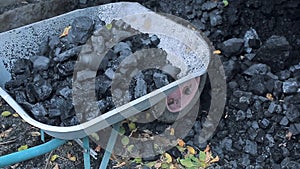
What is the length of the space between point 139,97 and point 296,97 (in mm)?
900

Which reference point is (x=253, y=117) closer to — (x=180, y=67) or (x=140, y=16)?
(x=180, y=67)

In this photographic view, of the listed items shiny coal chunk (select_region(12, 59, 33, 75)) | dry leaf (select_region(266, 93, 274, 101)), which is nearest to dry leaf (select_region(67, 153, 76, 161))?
shiny coal chunk (select_region(12, 59, 33, 75))

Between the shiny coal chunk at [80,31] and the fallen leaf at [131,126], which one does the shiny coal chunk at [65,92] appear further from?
the fallen leaf at [131,126]

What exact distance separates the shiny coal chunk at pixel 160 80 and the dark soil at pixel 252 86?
1.57 ft

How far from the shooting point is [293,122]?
7.68ft

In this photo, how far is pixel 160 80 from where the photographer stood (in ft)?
6.66

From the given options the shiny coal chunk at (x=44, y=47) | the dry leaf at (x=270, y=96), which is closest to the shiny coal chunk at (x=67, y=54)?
the shiny coal chunk at (x=44, y=47)

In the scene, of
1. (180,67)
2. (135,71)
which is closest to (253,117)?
(180,67)

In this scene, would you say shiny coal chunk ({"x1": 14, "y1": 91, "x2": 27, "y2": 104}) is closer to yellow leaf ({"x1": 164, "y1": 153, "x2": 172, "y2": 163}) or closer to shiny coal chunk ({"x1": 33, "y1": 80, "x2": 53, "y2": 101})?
shiny coal chunk ({"x1": 33, "y1": 80, "x2": 53, "y2": 101})

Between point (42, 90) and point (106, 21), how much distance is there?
1.97ft

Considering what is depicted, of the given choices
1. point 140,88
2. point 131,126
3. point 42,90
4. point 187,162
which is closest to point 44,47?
point 42,90

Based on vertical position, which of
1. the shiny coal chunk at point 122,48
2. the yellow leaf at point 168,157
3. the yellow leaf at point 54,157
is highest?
the shiny coal chunk at point 122,48

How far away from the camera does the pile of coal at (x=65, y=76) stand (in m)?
1.88

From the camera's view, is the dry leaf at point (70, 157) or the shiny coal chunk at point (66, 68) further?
the dry leaf at point (70, 157)
